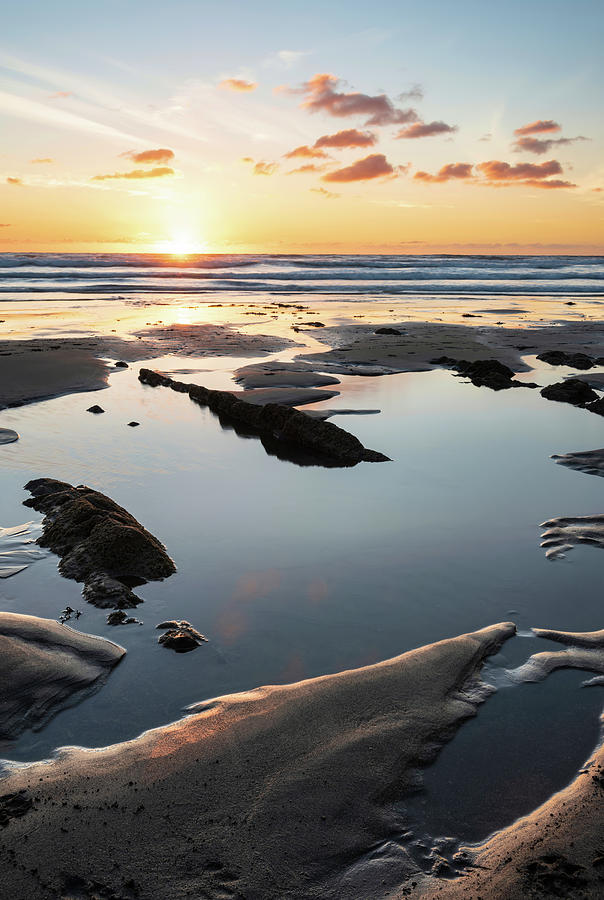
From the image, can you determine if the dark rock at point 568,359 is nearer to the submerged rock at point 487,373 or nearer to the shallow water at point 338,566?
the submerged rock at point 487,373

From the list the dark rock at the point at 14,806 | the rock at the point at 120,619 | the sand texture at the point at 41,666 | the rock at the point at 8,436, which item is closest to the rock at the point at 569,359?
the rock at the point at 8,436

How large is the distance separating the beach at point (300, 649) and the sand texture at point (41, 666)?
2 cm

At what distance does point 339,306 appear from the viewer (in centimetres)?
3553

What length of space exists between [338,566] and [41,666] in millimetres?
2667

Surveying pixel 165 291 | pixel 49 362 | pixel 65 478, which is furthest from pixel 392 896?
pixel 165 291

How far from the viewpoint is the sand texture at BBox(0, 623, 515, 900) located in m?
2.80

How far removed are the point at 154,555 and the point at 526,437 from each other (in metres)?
7.01

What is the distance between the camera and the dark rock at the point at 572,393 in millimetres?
13094

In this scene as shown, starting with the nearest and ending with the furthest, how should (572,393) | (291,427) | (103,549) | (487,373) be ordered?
1. (103,549)
2. (291,427)
3. (572,393)
4. (487,373)

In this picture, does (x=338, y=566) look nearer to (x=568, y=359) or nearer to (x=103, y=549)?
(x=103, y=549)

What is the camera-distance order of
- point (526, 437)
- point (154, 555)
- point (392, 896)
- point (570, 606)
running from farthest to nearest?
1. point (526, 437)
2. point (154, 555)
3. point (570, 606)
4. point (392, 896)

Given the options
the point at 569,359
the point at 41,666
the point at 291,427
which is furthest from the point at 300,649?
the point at 569,359

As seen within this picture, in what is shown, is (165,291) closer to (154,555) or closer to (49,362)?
(49,362)

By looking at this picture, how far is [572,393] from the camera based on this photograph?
43.2 ft
